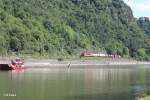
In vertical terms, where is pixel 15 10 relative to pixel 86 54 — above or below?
above

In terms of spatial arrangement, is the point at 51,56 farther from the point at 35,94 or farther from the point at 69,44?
the point at 35,94

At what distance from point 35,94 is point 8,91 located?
332 cm

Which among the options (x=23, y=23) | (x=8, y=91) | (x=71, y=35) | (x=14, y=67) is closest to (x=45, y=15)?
(x=71, y=35)

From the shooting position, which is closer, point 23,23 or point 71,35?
point 23,23

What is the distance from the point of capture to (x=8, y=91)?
146ft

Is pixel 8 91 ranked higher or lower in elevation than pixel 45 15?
lower

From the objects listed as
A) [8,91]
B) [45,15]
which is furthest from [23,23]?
[8,91]

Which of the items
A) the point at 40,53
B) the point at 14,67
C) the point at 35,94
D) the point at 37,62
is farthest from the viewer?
the point at 40,53

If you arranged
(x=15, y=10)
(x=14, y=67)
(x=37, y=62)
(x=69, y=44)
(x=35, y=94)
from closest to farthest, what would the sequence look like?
1. (x=35, y=94)
2. (x=14, y=67)
3. (x=37, y=62)
4. (x=15, y=10)
5. (x=69, y=44)

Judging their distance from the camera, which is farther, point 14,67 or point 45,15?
point 45,15

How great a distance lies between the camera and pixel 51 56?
16612 centimetres

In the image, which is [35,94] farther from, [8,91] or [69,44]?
[69,44]

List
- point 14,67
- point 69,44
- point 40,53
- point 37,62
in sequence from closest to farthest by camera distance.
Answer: point 14,67, point 37,62, point 40,53, point 69,44

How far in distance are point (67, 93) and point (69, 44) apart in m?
149
